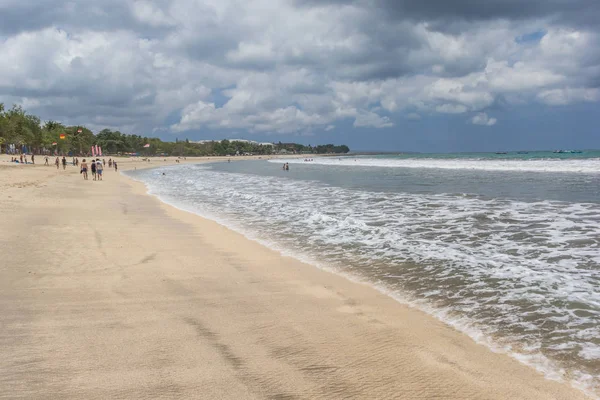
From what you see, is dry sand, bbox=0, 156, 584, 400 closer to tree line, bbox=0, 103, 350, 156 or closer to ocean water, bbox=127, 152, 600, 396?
ocean water, bbox=127, 152, 600, 396

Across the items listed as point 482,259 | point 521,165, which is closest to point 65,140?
point 521,165

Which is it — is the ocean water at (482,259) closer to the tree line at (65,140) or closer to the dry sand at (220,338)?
the dry sand at (220,338)

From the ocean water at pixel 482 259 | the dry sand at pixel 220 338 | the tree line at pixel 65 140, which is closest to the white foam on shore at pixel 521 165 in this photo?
the ocean water at pixel 482 259

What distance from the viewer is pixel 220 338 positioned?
13.5 ft

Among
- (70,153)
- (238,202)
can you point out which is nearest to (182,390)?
(238,202)

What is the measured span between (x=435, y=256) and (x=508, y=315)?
300 centimetres

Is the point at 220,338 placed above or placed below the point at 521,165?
below

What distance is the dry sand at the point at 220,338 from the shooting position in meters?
3.21

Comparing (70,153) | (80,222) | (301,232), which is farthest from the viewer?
(70,153)

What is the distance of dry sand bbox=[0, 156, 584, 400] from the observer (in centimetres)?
321

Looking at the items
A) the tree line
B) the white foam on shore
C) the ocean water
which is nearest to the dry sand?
the ocean water

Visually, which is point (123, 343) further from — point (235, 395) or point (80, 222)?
point (80, 222)

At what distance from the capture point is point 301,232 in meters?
10.9

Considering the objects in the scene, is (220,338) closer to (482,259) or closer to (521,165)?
(482,259)
